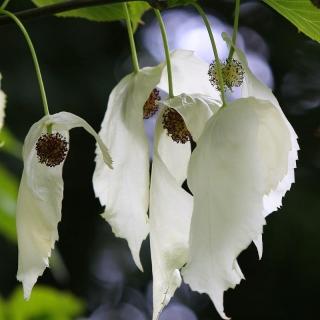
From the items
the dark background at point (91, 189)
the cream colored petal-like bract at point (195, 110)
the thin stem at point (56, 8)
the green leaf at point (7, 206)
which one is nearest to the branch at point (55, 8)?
the thin stem at point (56, 8)

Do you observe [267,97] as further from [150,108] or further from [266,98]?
[150,108]

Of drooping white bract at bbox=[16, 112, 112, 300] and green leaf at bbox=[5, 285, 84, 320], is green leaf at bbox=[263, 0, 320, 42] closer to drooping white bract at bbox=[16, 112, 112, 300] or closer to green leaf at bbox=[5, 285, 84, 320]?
drooping white bract at bbox=[16, 112, 112, 300]

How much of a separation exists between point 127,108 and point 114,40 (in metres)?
2.83

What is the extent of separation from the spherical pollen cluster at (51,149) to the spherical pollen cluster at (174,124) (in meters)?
0.10

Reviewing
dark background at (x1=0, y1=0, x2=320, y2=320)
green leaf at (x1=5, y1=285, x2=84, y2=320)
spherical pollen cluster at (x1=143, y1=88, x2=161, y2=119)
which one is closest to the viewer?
spherical pollen cluster at (x1=143, y1=88, x2=161, y2=119)

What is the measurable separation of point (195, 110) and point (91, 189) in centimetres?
260

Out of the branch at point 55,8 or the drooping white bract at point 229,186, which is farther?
the branch at point 55,8

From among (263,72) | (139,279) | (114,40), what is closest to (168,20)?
(114,40)

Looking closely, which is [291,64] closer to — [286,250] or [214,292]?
[286,250]

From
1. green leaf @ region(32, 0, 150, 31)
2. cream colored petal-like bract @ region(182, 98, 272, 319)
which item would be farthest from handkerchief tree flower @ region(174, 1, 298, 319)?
green leaf @ region(32, 0, 150, 31)

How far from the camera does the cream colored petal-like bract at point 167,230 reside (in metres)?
0.60

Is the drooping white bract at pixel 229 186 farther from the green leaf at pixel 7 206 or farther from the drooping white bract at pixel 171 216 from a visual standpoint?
the green leaf at pixel 7 206

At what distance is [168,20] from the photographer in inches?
142

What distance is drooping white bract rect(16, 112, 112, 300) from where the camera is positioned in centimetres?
59
